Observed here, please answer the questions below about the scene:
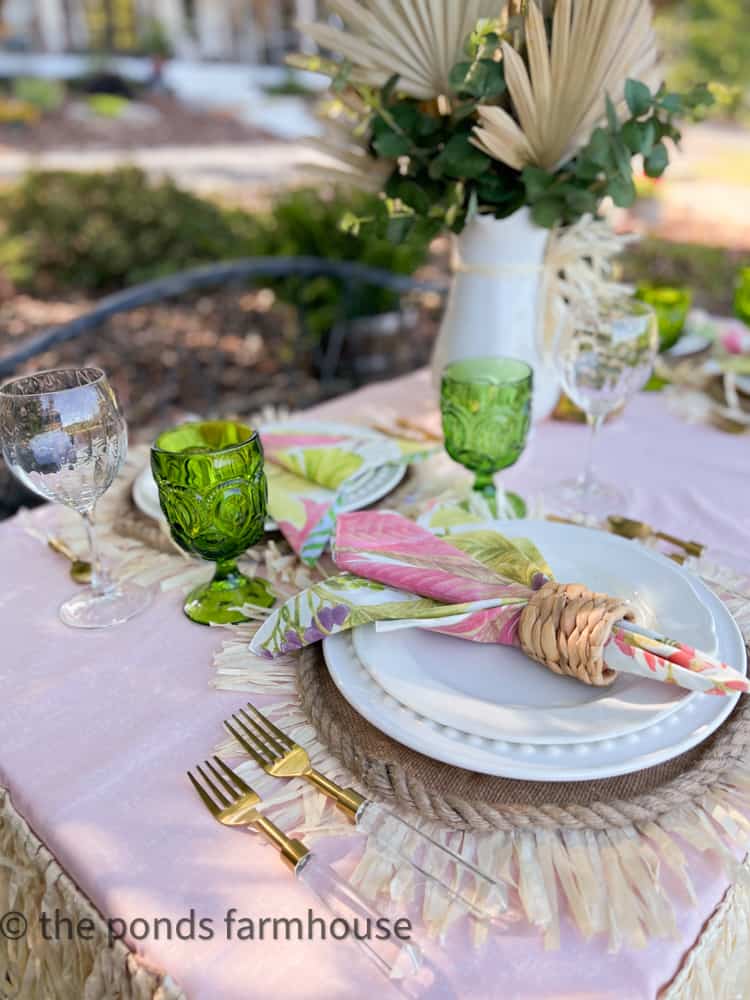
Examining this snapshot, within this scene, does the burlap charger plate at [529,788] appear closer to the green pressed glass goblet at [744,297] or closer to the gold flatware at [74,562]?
the gold flatware at [74,562]

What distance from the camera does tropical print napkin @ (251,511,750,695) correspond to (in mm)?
577

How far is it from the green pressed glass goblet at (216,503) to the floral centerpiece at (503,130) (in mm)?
434

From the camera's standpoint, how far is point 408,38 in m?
0.88

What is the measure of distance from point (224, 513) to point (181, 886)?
270 millimetres

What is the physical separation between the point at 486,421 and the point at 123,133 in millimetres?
10573

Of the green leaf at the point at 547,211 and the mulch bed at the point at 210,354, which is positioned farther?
the mulch bed at the point at 210,354

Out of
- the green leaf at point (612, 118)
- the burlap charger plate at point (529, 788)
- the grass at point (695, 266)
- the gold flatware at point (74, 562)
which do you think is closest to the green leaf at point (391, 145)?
the green leaf at point (612, 118)

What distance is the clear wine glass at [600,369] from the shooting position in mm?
867

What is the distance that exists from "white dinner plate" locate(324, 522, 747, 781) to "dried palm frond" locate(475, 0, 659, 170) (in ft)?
1.74

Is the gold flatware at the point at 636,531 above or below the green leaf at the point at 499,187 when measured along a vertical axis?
below

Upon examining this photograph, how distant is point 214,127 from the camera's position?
1060 cm

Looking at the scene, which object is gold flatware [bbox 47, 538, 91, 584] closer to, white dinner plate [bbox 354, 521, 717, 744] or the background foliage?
white dinner plate [bbox 354, 521, 717, 744]

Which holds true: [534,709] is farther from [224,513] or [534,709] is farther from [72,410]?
[72,410]

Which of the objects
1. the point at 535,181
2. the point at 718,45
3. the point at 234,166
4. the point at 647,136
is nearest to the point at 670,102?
the point at 647,136
